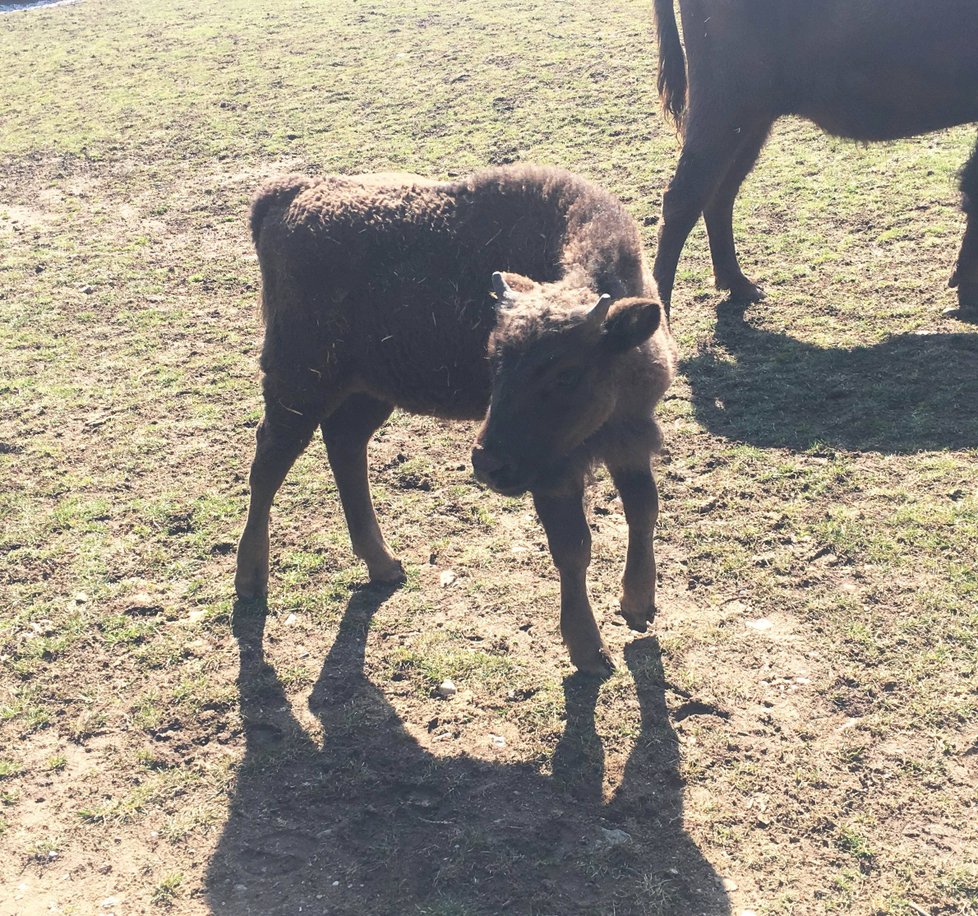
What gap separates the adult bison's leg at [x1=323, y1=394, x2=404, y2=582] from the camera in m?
4.99

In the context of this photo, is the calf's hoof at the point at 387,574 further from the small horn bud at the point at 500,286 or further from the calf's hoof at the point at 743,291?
the calf's hoof at the point at 743,291

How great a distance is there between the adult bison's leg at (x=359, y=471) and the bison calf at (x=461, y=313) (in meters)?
0.17

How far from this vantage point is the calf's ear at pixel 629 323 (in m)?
3.68

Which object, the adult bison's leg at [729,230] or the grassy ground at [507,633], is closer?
the grassy ground at [507,633]

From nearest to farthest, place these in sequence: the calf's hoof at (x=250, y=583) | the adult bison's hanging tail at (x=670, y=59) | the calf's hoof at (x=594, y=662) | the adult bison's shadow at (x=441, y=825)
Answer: the adult bison's shadow at (x=441, y=825), the calf's hoof at (x=594, y=662), the calf's hoof at (x=250, y=583), the adult bison's hanging tail at (x=670, y=59)

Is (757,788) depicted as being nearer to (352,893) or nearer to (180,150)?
(352,893)

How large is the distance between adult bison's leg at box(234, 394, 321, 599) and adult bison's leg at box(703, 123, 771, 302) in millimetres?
3896

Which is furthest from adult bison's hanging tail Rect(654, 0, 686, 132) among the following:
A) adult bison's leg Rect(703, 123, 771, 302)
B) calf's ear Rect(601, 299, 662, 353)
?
calf's ear Rect(601, 299, 662, 353)

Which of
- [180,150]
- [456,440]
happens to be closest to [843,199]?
[456,440]

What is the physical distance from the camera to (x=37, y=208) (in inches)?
419

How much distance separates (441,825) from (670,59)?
6282 millimetres

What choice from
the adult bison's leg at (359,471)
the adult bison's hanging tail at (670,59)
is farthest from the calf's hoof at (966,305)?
the adult bison's leg at (359,471)

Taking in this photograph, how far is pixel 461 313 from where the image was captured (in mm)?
4340

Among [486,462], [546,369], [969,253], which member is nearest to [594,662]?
[486,462]
